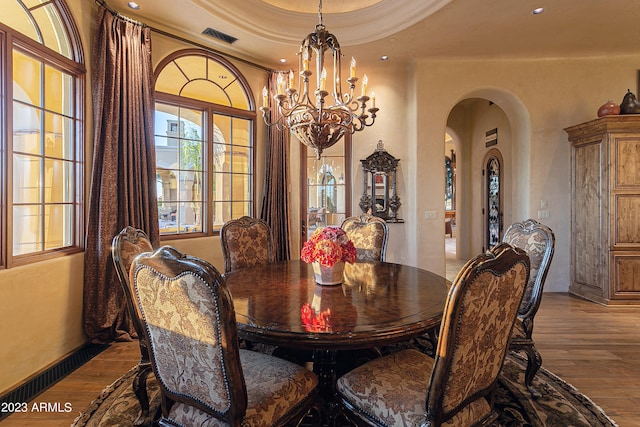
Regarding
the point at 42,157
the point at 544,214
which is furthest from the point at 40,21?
the point at 544,214

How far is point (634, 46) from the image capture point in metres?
4.18

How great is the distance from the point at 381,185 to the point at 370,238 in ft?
5.77

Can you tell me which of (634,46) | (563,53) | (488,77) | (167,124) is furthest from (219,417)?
(634,46)

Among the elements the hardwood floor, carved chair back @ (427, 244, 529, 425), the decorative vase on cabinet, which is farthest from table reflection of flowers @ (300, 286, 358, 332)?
the decorative vase on cabinet

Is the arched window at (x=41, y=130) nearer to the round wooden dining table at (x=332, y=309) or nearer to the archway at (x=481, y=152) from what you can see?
the round wooden dining table at (x=332, y=309)

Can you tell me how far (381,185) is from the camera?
15.5 ft

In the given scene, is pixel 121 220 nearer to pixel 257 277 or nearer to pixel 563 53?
pixel 257 277

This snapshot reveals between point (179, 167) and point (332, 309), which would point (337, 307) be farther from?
point (179, 167)

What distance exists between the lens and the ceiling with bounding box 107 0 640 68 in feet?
10.8

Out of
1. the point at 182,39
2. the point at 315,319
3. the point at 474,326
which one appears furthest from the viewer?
the point at 182,39

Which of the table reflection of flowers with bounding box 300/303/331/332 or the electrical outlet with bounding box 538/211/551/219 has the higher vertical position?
the electrical outlet with bounding box 538/211/551/219

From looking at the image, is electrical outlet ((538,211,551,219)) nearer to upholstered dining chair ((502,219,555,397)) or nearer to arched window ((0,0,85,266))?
upholstered dining chair ((502,219,555,397))

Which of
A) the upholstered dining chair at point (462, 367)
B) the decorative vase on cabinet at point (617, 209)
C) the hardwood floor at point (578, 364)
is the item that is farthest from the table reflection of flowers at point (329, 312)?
the decorative vase on cabinet at point (617, 209)

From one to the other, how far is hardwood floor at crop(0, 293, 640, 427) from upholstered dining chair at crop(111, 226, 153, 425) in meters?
0.45
